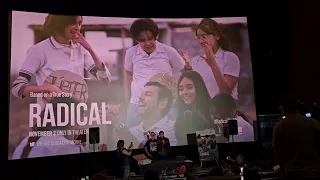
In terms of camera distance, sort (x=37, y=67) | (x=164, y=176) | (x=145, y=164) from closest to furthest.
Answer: (x=164, y=176), (x=145, y=164), (x=37, y=67)

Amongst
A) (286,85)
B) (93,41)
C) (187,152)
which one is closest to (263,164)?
(187,152)

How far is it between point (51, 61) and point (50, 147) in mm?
1808

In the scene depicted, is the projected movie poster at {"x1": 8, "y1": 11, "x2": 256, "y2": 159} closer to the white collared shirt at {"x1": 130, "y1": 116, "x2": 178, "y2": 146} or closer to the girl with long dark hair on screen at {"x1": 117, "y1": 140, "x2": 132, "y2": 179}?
the white collared shirt at {"x1": 130, "y1": 116, "x2": 178, "y2": 146}

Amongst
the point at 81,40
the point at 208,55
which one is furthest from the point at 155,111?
the point at 81,40

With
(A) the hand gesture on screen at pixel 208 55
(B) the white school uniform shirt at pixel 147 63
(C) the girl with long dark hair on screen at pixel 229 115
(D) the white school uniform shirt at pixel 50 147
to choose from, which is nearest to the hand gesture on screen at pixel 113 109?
(B) the white school uniform shirt at pixel 147 63

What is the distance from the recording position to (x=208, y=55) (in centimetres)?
859

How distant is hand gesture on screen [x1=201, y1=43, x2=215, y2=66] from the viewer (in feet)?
28.1

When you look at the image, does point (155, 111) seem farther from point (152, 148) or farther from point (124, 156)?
point (124, 156)

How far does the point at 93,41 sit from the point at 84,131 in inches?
79.1

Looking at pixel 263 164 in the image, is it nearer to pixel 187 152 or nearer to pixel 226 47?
pixel 187 152

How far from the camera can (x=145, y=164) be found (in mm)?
6680

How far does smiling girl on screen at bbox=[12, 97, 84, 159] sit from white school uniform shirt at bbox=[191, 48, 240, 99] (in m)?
3.06

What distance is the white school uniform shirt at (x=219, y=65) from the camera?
335 inches

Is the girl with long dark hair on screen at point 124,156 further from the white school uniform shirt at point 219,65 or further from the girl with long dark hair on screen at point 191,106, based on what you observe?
the white school uniform shirt at point 219,65
